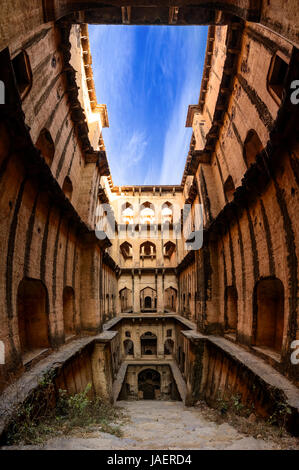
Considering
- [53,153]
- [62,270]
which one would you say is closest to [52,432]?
[62,270]

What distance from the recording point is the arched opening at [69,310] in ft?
33.0

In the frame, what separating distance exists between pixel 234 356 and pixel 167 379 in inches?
571

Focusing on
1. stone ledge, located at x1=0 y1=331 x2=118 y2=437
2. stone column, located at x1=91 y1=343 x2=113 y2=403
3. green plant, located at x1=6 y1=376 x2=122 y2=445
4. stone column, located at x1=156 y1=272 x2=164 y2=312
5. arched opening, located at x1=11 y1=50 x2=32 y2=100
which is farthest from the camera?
stone column, located at x1=156 y1=272 x2=164 y2=312

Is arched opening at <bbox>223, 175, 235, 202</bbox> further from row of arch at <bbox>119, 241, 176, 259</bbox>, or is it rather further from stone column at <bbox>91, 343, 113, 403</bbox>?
row of arch at <bbox>119, 241, 176, 259</bbox>

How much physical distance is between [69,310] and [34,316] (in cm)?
276

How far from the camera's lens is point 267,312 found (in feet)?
24.4

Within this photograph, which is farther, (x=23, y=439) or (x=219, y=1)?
(x=219, y=1)

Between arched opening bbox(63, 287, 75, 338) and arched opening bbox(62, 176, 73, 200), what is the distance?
3.94 meters

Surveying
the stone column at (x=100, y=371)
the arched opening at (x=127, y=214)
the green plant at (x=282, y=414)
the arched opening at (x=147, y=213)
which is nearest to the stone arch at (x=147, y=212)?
the arched opening at (x=147, y=213)

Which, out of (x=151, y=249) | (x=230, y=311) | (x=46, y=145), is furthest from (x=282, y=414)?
(x=151, y=249)

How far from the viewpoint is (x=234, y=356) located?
7066mm

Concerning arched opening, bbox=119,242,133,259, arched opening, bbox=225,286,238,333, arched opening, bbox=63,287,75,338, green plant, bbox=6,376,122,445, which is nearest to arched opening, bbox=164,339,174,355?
arched opening, bbox=119,242,133,259

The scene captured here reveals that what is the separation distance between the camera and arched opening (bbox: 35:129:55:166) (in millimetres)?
7969
